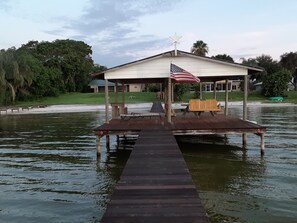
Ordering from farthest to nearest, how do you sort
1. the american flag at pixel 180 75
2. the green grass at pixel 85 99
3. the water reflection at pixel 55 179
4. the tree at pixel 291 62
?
the tree at pixel 291 62 → the green grass at pixel 85 99 → the american flag at pixel 180 75 → the water reflection at pixel 55 179

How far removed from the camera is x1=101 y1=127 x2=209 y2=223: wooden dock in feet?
14.8

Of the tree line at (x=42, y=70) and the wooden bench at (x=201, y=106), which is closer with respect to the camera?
the wooden bench at (x=201, y=106)

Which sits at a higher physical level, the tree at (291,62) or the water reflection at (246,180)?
the tree at (291,62)

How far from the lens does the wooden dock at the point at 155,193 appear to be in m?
4.50

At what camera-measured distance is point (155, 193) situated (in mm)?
5445

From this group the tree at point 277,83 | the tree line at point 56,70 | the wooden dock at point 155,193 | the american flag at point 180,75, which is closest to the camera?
the wooden dock at point 155,193

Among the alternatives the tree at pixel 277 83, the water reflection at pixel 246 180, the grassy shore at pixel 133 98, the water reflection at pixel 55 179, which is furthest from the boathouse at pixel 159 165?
the tree at pixel 277 83

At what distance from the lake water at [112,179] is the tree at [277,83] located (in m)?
37.9

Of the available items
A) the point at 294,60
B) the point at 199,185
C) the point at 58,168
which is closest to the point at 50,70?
the point at 294,60

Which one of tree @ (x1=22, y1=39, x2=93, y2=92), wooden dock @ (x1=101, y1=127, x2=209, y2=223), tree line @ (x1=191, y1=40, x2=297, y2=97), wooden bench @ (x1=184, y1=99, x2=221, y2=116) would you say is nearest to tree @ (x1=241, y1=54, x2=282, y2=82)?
tree line @ (x1=191, y1=40, x2=297, y2=97)

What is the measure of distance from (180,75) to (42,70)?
48701mm

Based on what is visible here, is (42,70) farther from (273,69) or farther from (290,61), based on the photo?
(290,61)

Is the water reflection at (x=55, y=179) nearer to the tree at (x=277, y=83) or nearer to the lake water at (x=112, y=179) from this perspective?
the lake water at (x=112, y=179)

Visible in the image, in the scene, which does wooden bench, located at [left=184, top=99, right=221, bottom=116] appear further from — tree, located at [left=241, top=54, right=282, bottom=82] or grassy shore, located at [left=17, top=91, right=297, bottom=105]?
tree, located at [left=241, top=54, right=282, bottom=82]
